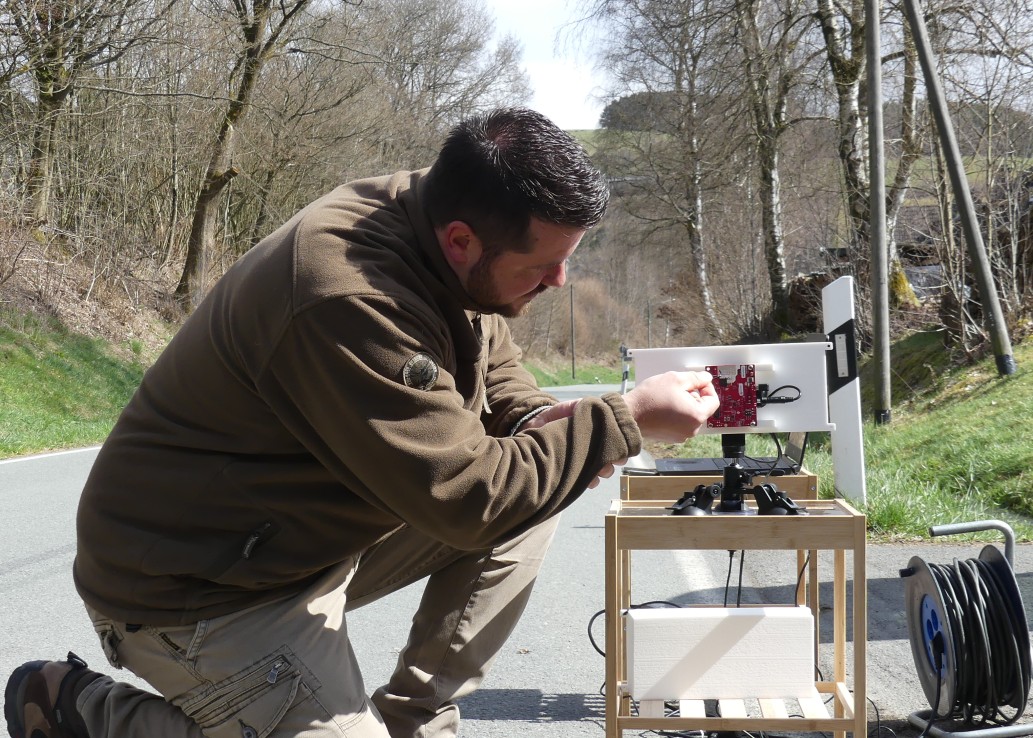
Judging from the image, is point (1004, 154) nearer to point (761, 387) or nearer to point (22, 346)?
point (761, 387)

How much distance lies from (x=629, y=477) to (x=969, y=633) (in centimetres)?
119

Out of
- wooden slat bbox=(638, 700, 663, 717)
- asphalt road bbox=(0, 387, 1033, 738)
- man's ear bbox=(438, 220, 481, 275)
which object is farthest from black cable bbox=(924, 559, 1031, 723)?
man's ear bbox=(438, 220, 481, 275)

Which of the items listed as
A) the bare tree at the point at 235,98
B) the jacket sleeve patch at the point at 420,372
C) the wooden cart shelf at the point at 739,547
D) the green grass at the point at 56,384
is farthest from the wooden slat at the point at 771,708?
the bare tree at the point at 235,98

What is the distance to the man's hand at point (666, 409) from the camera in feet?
8.47

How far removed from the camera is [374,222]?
2404 mm

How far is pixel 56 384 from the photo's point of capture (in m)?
16.7

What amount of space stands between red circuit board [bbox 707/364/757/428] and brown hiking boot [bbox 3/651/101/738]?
1980 mm

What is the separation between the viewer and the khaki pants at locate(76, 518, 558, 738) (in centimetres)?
240

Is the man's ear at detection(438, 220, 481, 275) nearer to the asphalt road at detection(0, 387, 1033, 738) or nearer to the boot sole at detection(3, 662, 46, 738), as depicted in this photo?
the boot sole at detection(3, 662, 46, 738)

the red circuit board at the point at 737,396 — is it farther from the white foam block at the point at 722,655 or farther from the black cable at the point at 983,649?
the black cable at the point at 983,649

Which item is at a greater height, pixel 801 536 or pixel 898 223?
pixel 898 223

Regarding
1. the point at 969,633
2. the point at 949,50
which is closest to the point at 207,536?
the point at 969,633

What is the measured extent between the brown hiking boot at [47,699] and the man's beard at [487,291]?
1.42m

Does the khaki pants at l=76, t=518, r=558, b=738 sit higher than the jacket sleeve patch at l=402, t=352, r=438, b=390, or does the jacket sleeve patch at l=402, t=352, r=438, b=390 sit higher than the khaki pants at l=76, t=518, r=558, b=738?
the jacket sleeve patch at l=402, t=352, r=438, b=390
